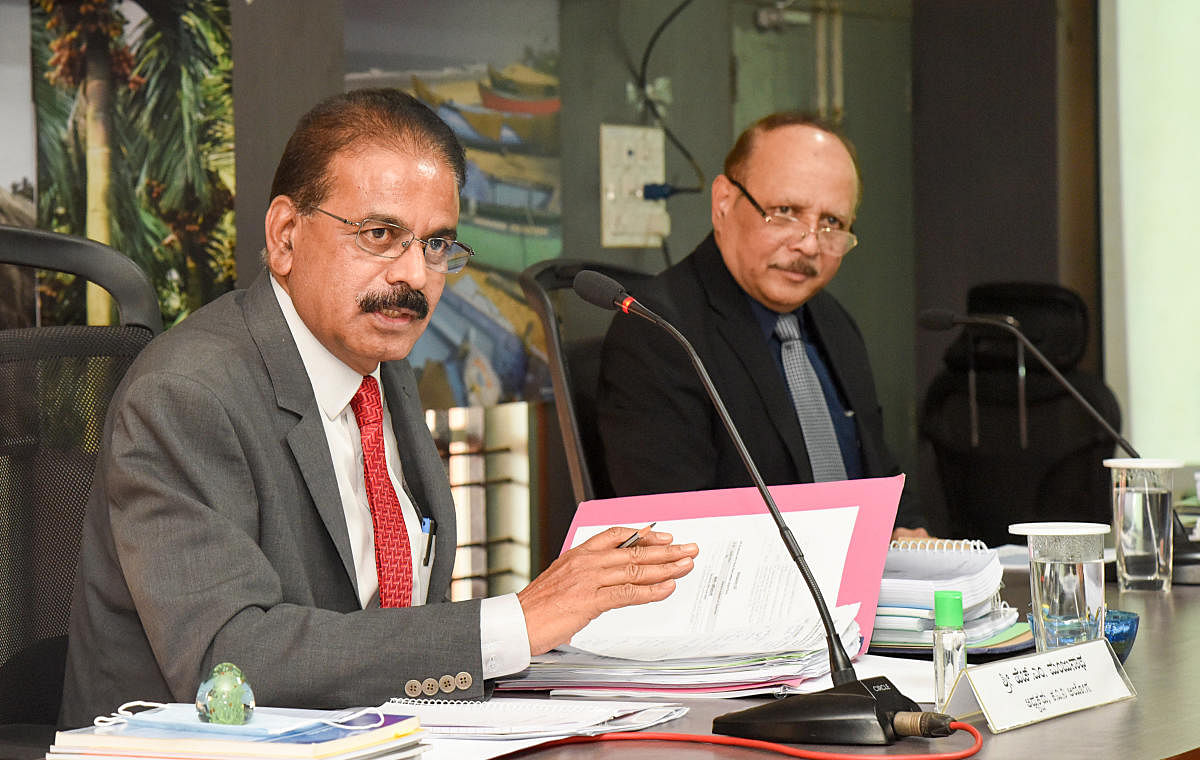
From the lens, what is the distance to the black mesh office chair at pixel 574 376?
80.8 inches

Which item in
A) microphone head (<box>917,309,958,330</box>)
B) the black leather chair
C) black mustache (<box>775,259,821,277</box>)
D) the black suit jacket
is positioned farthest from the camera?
the black leather chair

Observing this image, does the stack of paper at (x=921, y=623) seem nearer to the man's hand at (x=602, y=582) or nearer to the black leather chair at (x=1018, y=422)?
the man's hand at (x=602, y=582)

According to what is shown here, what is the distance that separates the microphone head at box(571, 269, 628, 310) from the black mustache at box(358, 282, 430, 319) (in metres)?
0.17

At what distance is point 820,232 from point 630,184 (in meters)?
0.60

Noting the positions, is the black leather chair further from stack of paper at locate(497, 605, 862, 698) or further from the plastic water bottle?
the plastic water bottle

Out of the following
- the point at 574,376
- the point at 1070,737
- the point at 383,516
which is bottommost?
the point at 1070,737

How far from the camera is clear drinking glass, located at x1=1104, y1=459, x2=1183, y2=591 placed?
1.78 m

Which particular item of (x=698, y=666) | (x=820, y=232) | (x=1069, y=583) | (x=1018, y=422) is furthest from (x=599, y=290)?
(x=1018, y=422)

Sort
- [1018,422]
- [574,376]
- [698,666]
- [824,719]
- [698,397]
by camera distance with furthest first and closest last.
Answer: [1018,422] < [698,397] < [574,376] < [698,666] < [824,719]

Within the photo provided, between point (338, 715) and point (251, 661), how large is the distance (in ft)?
0.77

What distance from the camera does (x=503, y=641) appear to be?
3.97ft

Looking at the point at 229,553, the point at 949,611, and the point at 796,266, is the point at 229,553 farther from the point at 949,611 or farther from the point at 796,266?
the point at 796,266

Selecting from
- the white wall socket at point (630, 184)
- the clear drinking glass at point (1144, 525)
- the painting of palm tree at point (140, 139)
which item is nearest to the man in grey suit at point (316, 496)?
the painting of palm tree at point (140, 139)

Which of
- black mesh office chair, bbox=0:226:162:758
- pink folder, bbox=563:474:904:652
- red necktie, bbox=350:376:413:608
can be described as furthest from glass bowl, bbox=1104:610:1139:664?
black mesh office chair, bbox=0:226:162:758
